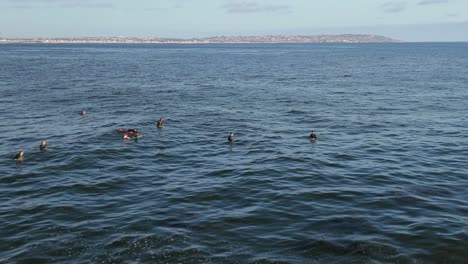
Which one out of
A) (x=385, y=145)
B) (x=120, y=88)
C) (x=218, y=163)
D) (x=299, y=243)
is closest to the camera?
(x=299, y=243)

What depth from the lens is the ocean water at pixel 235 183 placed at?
57.0ft

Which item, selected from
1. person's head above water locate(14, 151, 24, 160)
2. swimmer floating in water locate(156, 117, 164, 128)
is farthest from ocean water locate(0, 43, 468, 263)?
swimmer floating in water locate(156, 117, 164, 128)

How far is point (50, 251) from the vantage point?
1686 centimetres

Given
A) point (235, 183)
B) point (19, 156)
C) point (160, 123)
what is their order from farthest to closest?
point (160, 123) < point (19, 156) < point (235, 183)

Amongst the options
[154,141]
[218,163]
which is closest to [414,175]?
[218,163]

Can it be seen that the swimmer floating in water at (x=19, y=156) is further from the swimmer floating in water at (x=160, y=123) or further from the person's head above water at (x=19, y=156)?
the swimmer floating in water at (x=160, y=123)

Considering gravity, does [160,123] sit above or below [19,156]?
below

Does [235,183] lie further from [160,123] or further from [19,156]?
[160,123]

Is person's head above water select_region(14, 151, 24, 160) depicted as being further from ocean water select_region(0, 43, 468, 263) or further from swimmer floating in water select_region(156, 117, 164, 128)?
swimmer floating in water select_region(156, 117, 164, 128)

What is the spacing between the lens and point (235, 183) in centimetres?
2528

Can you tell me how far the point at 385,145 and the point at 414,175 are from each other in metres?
7.82

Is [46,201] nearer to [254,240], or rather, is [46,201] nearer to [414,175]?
[254,240]

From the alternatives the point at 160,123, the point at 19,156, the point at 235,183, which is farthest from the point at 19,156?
the point at 235,183

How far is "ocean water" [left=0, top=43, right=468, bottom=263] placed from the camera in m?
17.4
